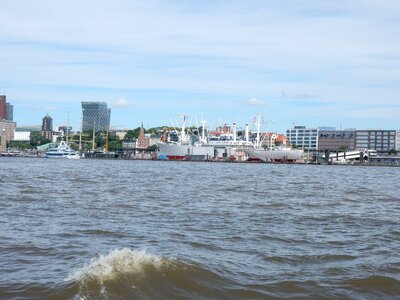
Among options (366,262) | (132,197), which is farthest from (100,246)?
(132,197)

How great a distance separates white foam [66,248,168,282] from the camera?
35.0 ft

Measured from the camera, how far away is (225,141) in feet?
565

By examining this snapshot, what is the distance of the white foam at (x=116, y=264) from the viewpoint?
421 inches

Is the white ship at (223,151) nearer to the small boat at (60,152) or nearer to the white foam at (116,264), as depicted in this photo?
the small boat at (60,152)

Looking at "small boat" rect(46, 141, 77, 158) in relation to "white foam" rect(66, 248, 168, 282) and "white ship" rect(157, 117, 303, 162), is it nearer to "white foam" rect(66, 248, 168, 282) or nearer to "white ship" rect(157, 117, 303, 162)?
"white ship" rect(157, 117, 303, 162)

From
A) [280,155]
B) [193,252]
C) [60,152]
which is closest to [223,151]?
[280,155]

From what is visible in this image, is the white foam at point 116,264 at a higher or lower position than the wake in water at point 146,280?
higher

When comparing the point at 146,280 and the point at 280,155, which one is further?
the point at 280,155

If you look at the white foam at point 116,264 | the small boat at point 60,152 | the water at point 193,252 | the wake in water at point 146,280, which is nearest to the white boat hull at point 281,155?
the small boat at point 60,152

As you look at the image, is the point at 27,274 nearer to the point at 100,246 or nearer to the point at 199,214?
the point at 100,246

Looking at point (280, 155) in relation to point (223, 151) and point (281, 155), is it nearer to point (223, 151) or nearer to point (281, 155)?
point (281, 155)

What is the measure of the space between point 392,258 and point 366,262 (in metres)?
0.95

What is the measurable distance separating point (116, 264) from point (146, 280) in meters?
0.87

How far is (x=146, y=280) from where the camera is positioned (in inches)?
427
